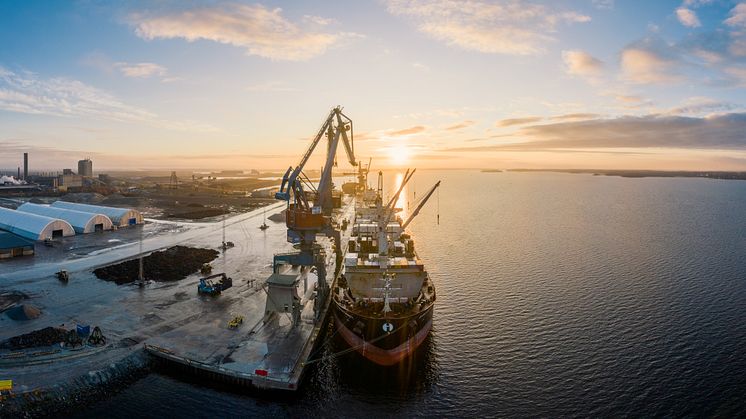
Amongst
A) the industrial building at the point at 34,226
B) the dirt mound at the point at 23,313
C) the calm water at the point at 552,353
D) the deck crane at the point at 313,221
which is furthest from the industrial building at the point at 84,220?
the calm water at the point at 552,353

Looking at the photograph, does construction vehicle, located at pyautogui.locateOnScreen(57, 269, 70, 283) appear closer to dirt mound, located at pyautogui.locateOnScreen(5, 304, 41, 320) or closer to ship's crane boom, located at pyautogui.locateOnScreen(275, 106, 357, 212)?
dirt mound, located at pyautogui.locateOnScreen(5, 304, 41, 320)

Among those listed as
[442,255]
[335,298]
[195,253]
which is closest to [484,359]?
[335,298]

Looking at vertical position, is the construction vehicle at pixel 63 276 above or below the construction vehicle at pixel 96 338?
above

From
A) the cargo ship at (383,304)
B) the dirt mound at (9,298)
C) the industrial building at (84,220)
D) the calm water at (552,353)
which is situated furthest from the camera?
the industrial building at (84,220)

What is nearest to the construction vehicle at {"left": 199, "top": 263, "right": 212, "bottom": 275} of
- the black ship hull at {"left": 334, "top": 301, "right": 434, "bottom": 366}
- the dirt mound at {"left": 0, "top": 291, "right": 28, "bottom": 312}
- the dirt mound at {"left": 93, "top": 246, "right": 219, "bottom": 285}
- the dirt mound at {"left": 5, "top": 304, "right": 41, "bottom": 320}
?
the dirt mound at {"left": 93, "top": 246, "right": 219, "bottom": 285}

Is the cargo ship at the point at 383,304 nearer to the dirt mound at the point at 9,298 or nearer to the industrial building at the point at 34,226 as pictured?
the dirt mound at the point at 9,298

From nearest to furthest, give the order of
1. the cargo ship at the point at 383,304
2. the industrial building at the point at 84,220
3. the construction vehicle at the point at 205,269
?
1. the cargo ship at the point at 383,304
2. the construction vehicle at the point at 205,269
3. the industrial building at the point at 84,220
